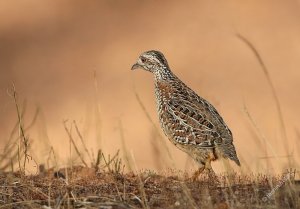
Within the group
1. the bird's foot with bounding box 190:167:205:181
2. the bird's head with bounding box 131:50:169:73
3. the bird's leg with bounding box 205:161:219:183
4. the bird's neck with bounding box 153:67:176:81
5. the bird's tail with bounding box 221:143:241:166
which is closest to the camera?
the bird's leg with bounding box 205:161:219:183

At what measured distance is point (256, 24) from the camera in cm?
2362

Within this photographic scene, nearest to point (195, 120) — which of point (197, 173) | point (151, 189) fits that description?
Result: point (197, 173)

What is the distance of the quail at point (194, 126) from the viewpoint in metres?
9.51

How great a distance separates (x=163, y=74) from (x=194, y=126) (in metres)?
1.16

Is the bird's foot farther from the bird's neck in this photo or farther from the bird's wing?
the bird's neck

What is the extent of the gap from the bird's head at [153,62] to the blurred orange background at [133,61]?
419cm

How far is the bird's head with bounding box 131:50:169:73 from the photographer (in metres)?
10.8

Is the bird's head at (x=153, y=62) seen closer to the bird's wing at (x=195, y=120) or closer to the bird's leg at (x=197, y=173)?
the bird's wing at (x=195, y=120)

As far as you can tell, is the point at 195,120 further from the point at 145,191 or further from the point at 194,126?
the point at 145,191

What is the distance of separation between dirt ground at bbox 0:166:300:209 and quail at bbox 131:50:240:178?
917mm

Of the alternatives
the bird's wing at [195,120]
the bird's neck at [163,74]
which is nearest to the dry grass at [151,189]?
the bird's wing at [195,120]

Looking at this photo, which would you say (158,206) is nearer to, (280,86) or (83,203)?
(83,203)

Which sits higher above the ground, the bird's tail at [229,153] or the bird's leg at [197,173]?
the bird's tail at [229,153]

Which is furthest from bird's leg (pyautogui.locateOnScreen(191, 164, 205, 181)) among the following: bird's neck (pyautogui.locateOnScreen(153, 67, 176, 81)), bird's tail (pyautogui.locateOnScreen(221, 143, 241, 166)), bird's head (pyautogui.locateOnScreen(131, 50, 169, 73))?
bird's head (pyautogui.locateOnScreen(131, 50, 169, 73))
